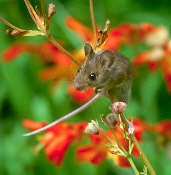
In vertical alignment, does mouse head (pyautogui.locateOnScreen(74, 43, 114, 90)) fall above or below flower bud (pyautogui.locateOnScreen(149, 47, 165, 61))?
above

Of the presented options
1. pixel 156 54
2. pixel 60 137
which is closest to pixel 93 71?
pixel 60 137

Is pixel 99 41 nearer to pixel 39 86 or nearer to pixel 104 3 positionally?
pixel 39 86

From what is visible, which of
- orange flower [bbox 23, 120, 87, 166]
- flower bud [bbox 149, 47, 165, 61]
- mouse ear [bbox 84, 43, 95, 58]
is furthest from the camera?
flower bud [bbox 149, 47, 165, 61]

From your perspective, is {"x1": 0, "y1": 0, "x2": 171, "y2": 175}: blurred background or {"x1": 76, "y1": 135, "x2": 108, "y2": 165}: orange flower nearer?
{"x1": 76, "y1": 135, "x2": 108, "y2": 165}: orange flower

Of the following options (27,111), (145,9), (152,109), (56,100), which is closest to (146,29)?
(152,109)

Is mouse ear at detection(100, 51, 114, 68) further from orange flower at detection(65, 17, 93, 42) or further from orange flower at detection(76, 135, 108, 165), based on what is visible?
orange flower at detection(65, 17, 93, 42)

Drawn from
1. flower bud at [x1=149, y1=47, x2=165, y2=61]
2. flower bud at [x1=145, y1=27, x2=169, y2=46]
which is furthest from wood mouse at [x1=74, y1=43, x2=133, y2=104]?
flower bud at [x1=145, y1=27, x2=169, y2=46]

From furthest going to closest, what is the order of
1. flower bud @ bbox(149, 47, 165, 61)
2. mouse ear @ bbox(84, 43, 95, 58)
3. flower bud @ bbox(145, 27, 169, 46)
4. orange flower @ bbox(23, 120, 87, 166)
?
1. flower bud @ bbox(145, 27, 169, 46)
2. flower bud @ bbox(149, 47, 165, 61)
3. orange flower @ bbox(23, 120, 87, 166)
4. mouse ear @ bbox(84, 43, 95, 58)
